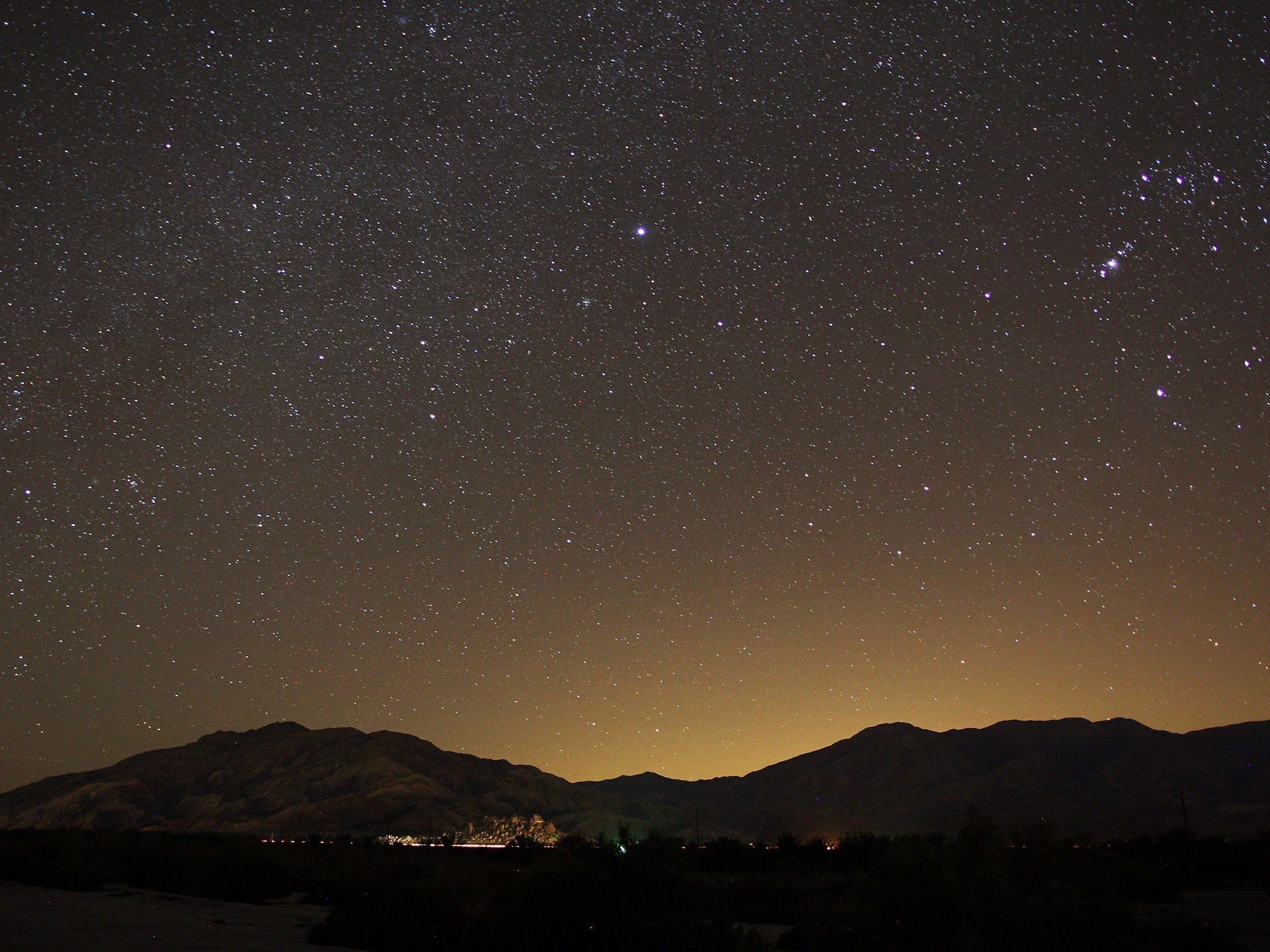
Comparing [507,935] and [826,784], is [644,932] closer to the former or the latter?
[507,935]

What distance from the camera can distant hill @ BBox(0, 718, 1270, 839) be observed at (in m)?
99.2

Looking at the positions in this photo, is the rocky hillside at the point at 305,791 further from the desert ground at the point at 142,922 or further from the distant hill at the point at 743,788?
the desert ground at the point at 142,922

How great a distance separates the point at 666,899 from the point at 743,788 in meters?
180

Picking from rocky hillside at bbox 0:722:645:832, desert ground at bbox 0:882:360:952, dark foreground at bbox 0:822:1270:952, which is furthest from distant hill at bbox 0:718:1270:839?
desert ground at bbox 0:882:360:952

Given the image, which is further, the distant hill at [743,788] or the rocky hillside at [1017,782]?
the rocky hillside at [1017,782]

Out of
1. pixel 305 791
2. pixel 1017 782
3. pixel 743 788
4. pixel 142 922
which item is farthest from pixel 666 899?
pixel 743 788

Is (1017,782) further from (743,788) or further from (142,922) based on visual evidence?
(142,922)

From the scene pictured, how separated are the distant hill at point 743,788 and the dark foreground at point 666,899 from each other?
6068 cm

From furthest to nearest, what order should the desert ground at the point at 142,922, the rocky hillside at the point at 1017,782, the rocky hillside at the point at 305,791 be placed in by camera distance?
the rocky hillside at the point at 1017,782
the rocky hillside at the point at 305,791
the desert ground at the point at 142,922

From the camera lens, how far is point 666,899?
12219mm

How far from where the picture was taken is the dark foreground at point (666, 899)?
1233 cm

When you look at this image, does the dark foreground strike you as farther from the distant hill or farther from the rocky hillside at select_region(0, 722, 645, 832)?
the rocky hillside at select_region(0, 722, 645, 832)

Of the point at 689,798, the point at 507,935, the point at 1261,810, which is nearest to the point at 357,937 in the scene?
the point at 507,935

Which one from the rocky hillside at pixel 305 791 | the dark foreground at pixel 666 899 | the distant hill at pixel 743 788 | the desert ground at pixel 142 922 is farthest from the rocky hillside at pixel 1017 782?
the desert ground at pixel 142 922
